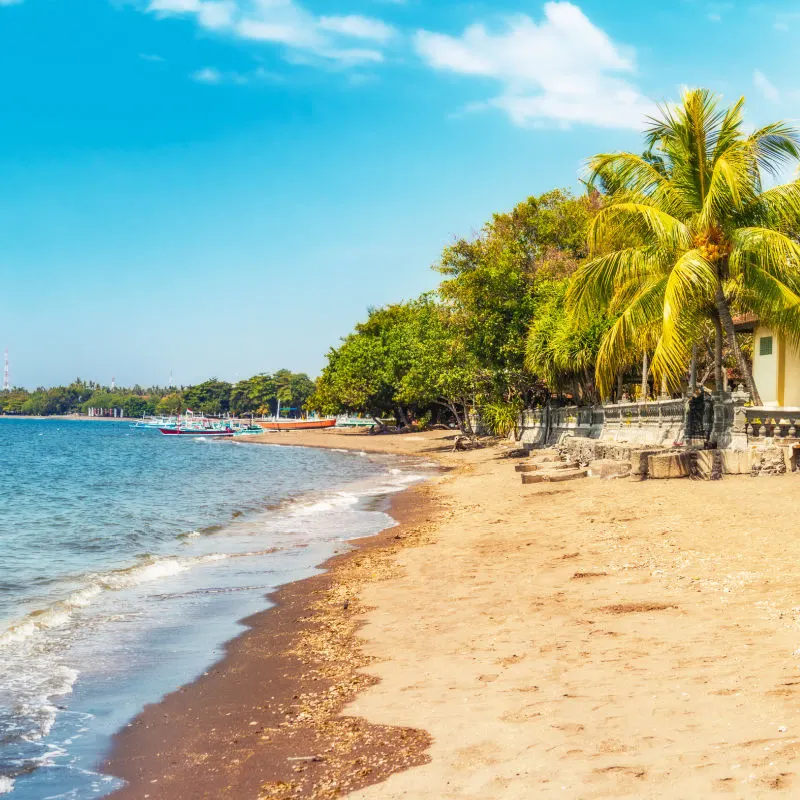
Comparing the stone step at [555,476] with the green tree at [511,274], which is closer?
the stone step at [555,476]

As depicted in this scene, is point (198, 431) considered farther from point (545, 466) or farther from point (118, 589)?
point (118, 589)

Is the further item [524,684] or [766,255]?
[766,255]

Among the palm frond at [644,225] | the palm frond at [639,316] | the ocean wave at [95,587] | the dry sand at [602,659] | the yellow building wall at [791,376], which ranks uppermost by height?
the palm frond at [644,225]

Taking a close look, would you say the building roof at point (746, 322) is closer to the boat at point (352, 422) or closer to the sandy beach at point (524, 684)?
the sandy beach at point (524, 684)

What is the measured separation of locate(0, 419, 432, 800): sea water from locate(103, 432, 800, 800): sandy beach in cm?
45

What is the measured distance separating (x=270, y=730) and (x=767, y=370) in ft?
71.9

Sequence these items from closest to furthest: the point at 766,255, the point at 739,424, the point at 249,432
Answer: the point at 739,424
the point at 766,255
the point at 249,432

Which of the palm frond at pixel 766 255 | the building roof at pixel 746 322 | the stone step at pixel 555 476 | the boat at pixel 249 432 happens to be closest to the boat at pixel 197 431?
the boat at pixel 249 432

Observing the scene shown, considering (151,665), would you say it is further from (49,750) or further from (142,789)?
(142,789)

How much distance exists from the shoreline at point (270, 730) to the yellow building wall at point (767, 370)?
1833cm

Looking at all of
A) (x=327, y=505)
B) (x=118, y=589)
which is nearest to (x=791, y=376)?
(x=327, y=505)

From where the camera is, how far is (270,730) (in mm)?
5570

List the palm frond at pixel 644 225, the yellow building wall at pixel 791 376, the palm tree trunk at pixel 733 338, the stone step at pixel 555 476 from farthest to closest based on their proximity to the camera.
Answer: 1. the yellow building wall at pixel 791 376
2. the stone step at pixel 555 476
3. the palm frond at pixel 644 225
4. the palm tree trunk at pixel 733 338

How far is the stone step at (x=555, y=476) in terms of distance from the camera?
2050 centimetres
